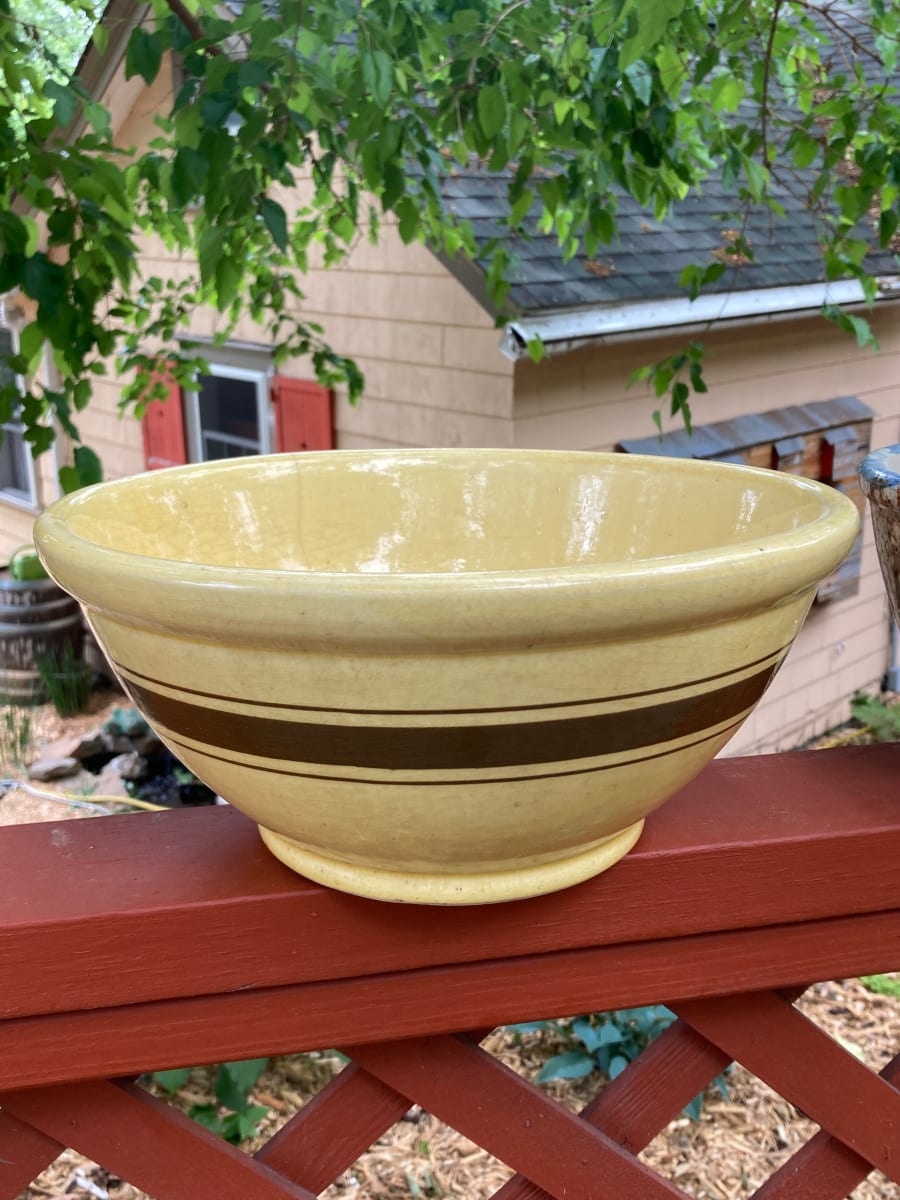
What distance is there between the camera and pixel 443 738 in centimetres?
49

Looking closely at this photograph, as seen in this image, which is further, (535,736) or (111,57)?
(111,57)

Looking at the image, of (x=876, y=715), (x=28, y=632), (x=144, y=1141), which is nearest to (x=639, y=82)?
(x=144, y=1141)

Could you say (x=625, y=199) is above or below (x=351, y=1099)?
above

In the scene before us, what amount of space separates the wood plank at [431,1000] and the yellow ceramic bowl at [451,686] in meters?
0.10

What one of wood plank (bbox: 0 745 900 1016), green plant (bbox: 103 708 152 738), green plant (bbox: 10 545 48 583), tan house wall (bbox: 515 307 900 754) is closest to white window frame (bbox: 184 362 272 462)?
green plant (bbox: 10 545 48 583)

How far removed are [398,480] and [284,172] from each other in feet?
4.37

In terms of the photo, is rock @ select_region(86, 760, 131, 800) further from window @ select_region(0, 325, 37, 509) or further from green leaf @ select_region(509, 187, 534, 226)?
window @ select_region(0, 325, 37, 509)

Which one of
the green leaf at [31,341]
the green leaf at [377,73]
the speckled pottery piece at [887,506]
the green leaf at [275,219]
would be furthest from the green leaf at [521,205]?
the speckled pottery piece at [887,506]

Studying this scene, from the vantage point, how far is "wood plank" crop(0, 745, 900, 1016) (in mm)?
628

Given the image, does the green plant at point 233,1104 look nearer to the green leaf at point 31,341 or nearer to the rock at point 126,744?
the green leaf at point 31,341

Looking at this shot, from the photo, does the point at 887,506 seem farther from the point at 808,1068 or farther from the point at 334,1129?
the point at 334,1129

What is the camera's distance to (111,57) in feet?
14.9

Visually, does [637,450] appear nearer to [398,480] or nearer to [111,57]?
[111,57]

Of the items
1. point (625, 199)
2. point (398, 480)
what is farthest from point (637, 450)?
point (398, 480)
